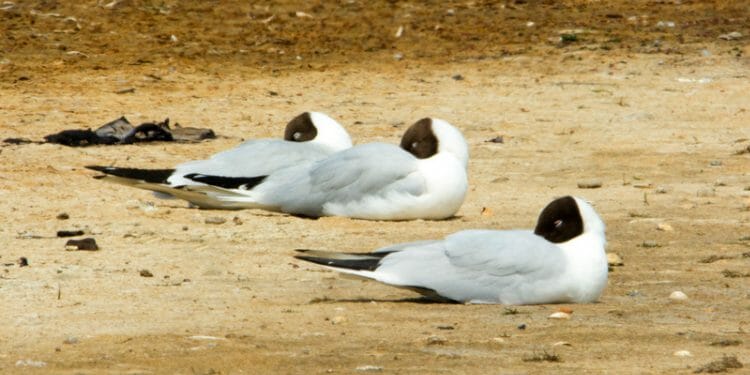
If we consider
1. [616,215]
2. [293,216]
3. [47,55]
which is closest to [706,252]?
[616,215]

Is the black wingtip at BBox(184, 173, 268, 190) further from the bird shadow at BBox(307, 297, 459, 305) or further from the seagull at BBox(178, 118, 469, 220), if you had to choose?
the bird shadow at BBox(307, 297, 459, 305)

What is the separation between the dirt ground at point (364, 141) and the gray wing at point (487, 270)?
8 cm

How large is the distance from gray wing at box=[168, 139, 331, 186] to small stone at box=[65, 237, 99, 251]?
5.45ft

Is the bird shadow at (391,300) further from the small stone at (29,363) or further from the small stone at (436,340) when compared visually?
the small stone at (29,363)

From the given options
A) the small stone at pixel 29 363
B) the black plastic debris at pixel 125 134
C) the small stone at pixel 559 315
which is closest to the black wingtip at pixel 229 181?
the black plastic debris at pixel 125 134

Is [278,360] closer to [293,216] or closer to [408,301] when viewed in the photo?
[408,301]

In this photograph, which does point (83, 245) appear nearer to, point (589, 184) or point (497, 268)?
point (497, 268)

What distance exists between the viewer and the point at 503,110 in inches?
530

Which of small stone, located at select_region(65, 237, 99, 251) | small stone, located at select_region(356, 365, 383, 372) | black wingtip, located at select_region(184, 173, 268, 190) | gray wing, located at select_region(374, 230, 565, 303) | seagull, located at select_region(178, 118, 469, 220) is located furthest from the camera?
black wingtip, located at select_region(184, 173, 268, 190)

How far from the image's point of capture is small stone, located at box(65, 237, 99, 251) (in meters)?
7.87

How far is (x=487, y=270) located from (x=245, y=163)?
11.2 ft

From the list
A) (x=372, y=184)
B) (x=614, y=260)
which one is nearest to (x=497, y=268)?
(x=614, y=260)

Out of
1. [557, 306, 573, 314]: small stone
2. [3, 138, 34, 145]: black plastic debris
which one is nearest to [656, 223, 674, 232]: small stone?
[557, 306, 573, 314]: small stone

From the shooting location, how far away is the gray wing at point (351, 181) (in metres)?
9.08
